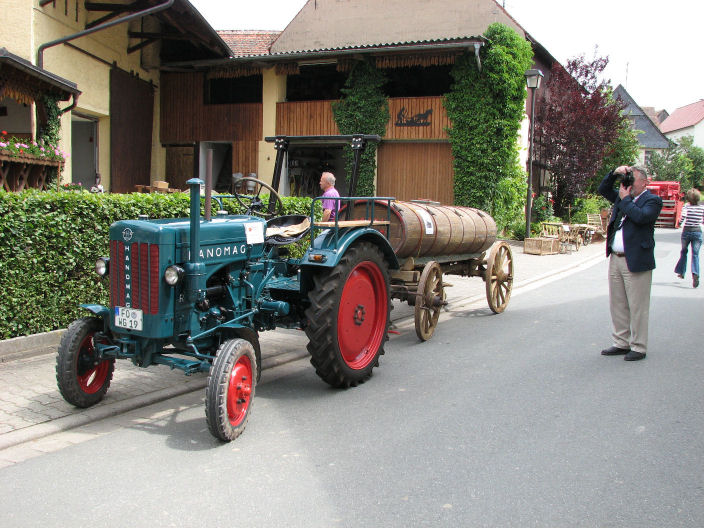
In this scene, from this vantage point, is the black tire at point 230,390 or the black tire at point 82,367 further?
the black tire at point 82,367

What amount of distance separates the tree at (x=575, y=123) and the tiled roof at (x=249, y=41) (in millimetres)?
10898

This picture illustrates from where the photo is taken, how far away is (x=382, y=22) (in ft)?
70.6

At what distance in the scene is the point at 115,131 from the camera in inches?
723

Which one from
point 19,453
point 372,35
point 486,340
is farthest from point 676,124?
point 19,453

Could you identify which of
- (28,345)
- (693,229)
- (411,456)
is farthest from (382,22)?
(411,456)

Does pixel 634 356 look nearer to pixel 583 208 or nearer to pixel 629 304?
pixel 629 304

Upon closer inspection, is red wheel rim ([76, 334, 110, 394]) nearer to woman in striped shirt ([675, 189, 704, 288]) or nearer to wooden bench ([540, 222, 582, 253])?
woman in striped shirt ([675, 189, 704, 288])

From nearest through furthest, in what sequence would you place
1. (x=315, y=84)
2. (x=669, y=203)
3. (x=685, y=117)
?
(x=315, y=84) < (x=669, y=203) < (x=685, y=117)

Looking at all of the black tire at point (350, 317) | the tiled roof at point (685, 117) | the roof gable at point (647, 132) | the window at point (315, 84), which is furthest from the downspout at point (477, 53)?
the tiled roof at point (685, 117)

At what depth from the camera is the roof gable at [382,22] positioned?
Result: 20.4 meters

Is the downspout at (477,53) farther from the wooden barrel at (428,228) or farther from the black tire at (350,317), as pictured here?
the black tire at (350,317)

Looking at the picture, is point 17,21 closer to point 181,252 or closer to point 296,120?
point 296,120

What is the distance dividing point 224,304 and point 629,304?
439 cm

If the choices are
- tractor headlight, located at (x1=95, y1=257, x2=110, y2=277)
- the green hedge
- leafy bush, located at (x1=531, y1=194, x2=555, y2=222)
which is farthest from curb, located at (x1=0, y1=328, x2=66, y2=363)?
leafy bush, located at (x1=531, y1=194, x2=555, y2=222)
